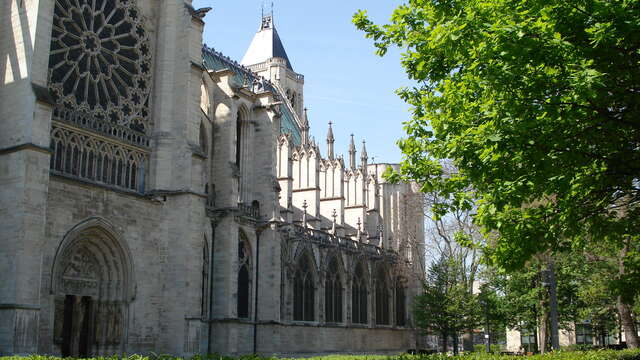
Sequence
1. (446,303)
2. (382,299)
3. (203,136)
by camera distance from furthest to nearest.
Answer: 1. (382,299)
2. (446,303)
3. (203,136)

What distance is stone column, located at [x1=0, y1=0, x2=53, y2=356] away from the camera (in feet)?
65.2

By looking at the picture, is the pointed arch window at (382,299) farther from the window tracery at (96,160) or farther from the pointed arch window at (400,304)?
the window tracery at (96,160)

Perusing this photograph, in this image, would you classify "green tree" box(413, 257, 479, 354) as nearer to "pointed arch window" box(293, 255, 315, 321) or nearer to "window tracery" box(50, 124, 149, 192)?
"pointed arch window" box(293, 255, 315, 321)

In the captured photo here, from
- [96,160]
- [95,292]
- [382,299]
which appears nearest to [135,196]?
[96,160]

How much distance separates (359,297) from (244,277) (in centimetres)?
1475

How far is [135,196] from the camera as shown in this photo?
2511 centimetres

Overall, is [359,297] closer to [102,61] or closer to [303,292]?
[303,292]

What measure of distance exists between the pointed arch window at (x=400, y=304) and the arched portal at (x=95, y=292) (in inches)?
1193

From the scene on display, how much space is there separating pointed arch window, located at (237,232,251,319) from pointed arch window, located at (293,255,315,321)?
576cm

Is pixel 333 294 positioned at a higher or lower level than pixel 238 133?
lower

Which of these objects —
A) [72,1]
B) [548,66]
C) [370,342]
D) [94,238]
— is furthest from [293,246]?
[548,66]

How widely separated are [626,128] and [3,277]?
55.6ft

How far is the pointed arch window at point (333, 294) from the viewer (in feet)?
137

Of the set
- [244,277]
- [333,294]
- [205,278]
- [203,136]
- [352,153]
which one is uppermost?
[352,153]
